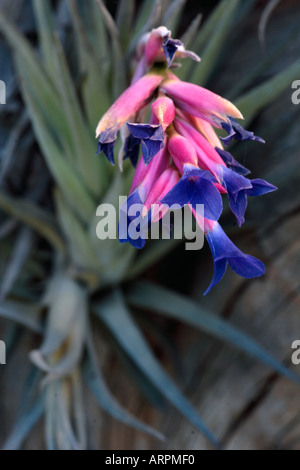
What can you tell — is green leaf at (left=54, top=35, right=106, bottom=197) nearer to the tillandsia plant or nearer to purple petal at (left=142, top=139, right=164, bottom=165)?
the tillandsia plant

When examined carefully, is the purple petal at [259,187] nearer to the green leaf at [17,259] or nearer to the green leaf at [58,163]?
the green leaf at [58,163]

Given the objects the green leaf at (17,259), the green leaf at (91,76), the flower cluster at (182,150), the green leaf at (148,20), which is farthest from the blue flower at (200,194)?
the green leaf at (17,259)

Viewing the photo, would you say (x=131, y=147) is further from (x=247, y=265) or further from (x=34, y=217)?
(x=34, y=217)

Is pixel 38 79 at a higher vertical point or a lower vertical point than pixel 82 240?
higher

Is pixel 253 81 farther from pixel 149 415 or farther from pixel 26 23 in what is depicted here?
pixel 149 415

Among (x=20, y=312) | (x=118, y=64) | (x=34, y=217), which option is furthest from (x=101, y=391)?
(x=118, y=64)

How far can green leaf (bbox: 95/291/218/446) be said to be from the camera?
0.88 metres

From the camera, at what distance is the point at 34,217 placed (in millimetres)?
978

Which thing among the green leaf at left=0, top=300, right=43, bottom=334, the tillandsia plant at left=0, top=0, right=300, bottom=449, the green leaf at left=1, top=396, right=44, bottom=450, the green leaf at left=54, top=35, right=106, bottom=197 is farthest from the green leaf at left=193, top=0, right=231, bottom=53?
the green leaf at left=1, top=396, right=44, bottom=450

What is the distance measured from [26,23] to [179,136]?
2.69 feet

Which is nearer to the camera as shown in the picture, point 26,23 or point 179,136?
point 179,136

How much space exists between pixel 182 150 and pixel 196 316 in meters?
0.51
